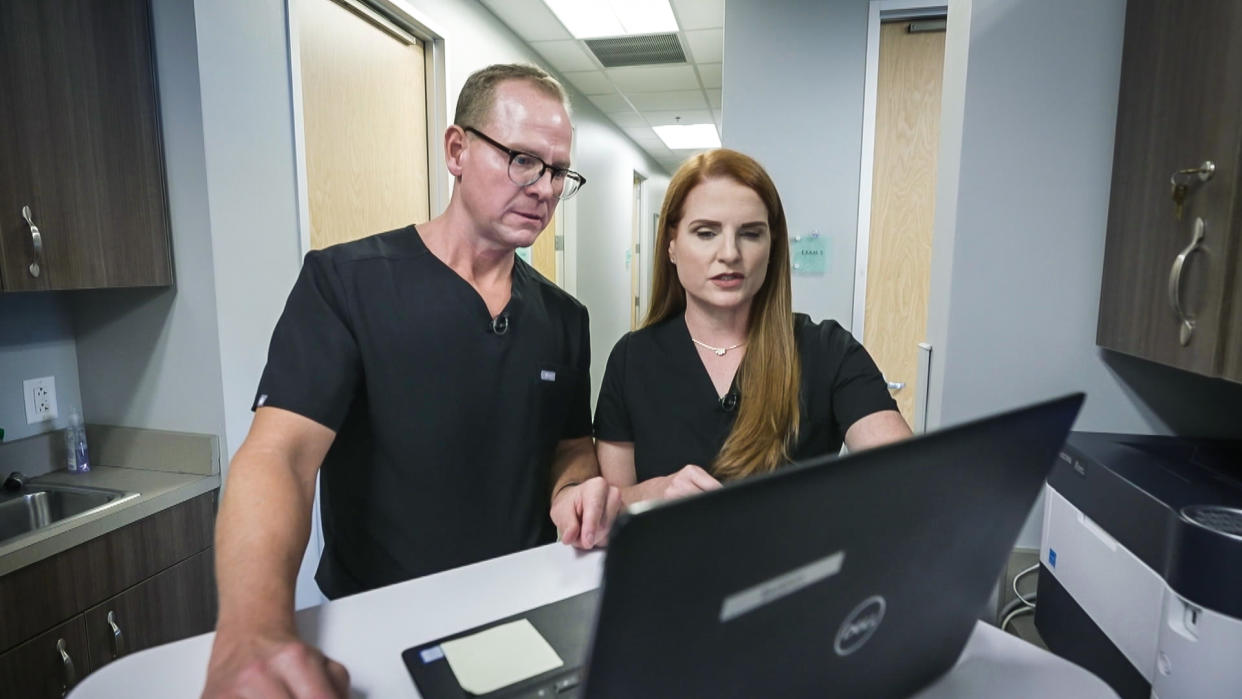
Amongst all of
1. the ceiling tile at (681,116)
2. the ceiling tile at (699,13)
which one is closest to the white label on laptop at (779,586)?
the ceiling tile at (699,13)

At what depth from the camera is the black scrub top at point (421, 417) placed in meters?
1.11

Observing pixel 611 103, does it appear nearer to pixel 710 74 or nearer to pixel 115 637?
pixel 710 74

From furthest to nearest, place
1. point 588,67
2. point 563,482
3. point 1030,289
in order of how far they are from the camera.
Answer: point 588,67, point 1030,289, point 563,482

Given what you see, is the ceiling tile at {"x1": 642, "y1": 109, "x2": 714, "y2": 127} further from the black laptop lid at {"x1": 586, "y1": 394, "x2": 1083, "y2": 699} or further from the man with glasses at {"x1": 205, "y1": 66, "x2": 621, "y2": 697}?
the black laptop lid at {"x1": 586, "y1": 394, "x2": 1083, "y2": 699}

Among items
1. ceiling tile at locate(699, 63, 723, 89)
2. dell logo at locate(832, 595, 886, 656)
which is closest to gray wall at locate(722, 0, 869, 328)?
ceiling tile at locate(699, 63, 723, 89)

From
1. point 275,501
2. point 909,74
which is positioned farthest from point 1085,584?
point 909,74

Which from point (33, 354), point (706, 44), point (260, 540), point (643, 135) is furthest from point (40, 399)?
point (643, 135)

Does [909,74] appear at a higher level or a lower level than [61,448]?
higher

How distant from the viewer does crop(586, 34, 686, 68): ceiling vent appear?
12.2ft

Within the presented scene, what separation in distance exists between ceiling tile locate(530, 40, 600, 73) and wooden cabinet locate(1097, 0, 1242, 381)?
10.4 ft

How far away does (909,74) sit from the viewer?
254cm

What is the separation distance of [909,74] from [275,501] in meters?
2.72

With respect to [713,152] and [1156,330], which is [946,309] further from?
[713,152]

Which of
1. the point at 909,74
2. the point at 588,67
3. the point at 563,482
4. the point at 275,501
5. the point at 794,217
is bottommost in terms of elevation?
the point at 563,482
